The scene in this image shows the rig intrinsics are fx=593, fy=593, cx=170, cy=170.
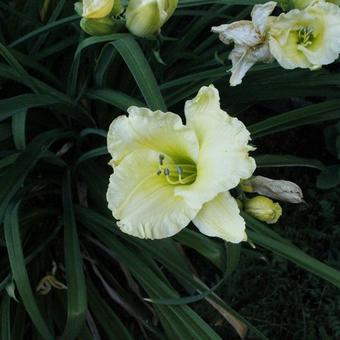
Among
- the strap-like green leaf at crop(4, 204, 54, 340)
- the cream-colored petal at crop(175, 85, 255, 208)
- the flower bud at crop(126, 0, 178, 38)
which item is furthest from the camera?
the strap-like green leaf at crop(4, 204, 54, 340)

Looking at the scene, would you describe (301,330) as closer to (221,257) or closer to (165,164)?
(221,257)

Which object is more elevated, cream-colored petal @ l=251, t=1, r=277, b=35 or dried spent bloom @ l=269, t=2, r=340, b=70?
cream-colored petal @ l=251, t=1, r=277, b=35

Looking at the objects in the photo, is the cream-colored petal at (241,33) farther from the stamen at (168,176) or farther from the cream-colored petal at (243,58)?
the stamen at (168,176)

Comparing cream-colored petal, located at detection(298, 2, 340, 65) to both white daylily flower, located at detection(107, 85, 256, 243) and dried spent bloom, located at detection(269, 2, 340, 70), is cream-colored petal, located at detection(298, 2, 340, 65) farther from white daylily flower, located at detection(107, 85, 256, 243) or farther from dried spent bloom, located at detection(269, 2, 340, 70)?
white daylily flower, located at detection(107, 85, 256, 243)

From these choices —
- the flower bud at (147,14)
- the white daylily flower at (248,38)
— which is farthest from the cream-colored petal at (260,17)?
the flower bud at (147,14)

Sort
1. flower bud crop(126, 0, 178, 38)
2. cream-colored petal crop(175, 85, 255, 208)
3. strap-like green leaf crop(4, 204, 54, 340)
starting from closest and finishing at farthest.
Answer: cream-colored petal crop(175, 85, 255, 208)
flower bud crop(126, 0, 178, 38)
strap-like green leaf crop(4, 204, 54, 340)

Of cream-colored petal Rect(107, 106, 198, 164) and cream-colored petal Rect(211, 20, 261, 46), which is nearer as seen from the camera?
cream-colored petal Rect(107, 106, 198, 164)

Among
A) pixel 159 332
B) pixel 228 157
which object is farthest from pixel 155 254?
pixel 228 157

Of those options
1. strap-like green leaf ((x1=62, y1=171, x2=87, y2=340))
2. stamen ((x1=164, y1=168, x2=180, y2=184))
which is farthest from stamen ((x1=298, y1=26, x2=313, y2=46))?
strap-like green leaf ((x1=62, y1=171, x2=87, y2=340))
